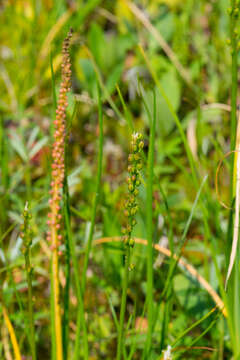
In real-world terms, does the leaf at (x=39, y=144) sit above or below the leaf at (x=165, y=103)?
below

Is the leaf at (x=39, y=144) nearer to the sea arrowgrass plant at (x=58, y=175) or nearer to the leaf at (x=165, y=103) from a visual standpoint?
the leaf at (x=165, y=103)

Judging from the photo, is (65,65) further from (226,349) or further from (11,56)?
(11,56)

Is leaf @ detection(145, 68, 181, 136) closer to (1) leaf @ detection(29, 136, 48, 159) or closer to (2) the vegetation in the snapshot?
(2) the vegetation

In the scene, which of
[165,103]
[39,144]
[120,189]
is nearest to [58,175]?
[39,144]

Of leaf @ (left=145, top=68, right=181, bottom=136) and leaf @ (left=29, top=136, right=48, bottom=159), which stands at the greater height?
leaf @ (left=145, top=68, right=181, bottom=136)

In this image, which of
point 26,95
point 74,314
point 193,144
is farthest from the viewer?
point 26,95

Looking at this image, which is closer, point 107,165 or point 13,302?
point 13,302

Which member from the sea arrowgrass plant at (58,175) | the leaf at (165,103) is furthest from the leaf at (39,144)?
the sea arrowgrass plant at (58,175)

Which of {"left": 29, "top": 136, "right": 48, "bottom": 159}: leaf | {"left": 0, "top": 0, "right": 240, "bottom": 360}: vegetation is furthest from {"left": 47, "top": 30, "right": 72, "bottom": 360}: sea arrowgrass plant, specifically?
{"left": 29, "top": 136, "right": 48, "bottom": 159}: leaf

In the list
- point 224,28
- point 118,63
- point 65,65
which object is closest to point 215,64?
point 224,28
